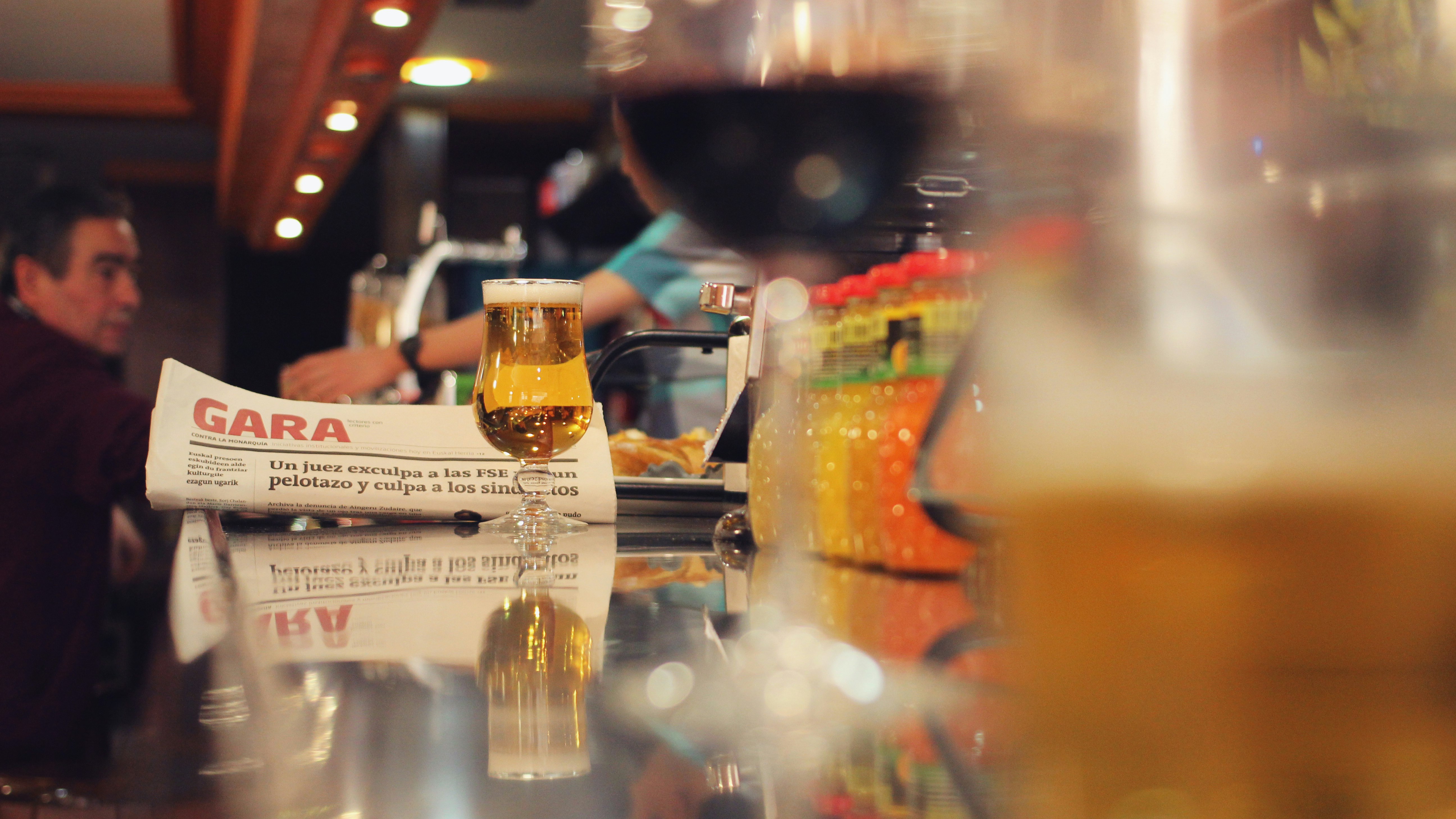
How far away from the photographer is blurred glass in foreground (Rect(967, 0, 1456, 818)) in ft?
0.53

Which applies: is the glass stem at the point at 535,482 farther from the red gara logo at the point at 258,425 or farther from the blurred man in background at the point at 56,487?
the blurred man in background at the point at 56,487

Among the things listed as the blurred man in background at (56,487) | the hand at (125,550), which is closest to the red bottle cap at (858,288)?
the blurred man in background at (56,487)

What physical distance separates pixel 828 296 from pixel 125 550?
2975 mm

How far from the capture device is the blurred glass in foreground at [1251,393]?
16 centimetres

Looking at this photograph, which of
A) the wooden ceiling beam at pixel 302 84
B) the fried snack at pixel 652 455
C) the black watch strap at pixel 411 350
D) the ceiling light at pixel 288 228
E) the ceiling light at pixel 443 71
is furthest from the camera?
the ceiling light at pixel 288 228

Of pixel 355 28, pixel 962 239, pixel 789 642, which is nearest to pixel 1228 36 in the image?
pixel 789 642

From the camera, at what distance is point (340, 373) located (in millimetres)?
2246

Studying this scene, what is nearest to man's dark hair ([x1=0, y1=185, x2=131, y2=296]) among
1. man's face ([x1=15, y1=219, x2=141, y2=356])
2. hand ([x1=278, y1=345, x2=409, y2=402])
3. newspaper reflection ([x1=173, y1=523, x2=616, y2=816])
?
man's face ([x1=15, y1=219, x2=141, y2=356])

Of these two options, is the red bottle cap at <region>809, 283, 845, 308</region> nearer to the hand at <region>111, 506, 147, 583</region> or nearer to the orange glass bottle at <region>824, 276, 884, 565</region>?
the orange glass bottle at <region>824, 276, 884, 565</region>

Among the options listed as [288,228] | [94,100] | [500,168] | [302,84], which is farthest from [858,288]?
[288,228]

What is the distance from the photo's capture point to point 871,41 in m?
0.32

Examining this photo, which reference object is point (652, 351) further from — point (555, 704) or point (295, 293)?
point (295, 293)

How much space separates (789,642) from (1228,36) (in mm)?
271

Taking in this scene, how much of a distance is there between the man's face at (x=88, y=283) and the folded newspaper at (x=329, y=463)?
7.93ft
